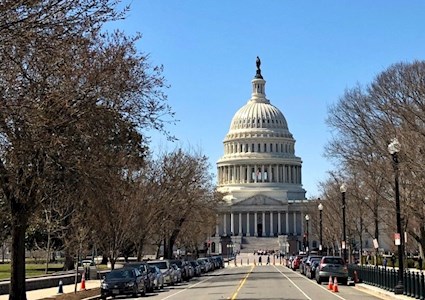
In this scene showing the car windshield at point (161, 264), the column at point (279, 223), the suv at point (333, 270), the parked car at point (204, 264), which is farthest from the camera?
the column at point (279, 223)

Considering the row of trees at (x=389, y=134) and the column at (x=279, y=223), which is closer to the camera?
the row of trees at (x=389, y=134)

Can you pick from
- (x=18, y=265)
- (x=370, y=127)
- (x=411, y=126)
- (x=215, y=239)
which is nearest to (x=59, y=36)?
(x=18, y=265)

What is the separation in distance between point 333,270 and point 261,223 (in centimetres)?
14242

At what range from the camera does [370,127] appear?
155 feet

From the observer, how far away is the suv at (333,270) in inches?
1709

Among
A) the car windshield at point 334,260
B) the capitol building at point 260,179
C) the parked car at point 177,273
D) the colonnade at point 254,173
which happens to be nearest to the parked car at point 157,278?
the parked car at point 177,273

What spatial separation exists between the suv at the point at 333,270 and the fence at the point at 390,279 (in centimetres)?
74

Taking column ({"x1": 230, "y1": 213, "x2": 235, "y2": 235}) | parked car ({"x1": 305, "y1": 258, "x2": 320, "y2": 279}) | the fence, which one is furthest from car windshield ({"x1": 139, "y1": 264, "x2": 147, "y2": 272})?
column ({"x1": 230, "y1": 213, "x2": 235, "y2": 235})

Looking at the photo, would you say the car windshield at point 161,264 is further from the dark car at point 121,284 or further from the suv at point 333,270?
the dark car at point 121,284

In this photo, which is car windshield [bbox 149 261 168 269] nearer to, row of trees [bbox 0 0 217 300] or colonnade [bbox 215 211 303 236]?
row of trees [bbox 0 0 217 300]

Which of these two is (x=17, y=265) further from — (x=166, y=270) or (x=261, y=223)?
(x=261, y=223)

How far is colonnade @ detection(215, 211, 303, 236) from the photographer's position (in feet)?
602

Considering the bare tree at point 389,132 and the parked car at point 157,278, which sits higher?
the bare tree at point 389,132

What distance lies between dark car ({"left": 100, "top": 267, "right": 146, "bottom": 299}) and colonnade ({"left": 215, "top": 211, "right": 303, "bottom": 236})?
14816 centimetres
